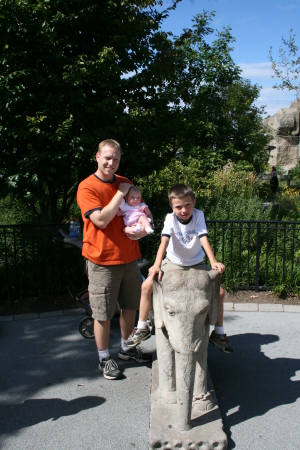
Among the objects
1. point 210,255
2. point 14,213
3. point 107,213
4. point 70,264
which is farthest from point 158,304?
point 14,213

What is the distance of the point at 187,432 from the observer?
2.88 metres

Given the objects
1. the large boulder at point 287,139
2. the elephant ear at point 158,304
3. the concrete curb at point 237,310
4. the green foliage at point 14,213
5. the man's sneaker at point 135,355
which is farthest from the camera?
the large boulder at point 287,139

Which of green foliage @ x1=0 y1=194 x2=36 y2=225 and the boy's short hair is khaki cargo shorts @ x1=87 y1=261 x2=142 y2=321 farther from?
green foliage @ x1=0 y1=194 x2=36 y2=225

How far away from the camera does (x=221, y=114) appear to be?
15.5 m

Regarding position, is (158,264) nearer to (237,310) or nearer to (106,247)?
(106,247)

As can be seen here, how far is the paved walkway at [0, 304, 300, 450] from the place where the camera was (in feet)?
9.95

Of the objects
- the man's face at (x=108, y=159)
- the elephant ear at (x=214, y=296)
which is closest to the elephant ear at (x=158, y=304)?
the elephant ear at (x=214, y=296)

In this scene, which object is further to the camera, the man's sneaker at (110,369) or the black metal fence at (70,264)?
the black metal fence at (70,264)

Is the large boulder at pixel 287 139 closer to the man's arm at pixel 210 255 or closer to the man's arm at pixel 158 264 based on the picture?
the man's arm at pixel 210 255

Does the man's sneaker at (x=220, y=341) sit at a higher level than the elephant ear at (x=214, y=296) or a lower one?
lower

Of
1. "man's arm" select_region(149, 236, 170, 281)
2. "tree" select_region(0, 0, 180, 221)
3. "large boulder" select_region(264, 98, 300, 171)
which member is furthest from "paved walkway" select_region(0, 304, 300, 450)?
"large boulder" select_region(264, 98, 300, 171)

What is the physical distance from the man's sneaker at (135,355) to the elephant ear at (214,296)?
1371 mm

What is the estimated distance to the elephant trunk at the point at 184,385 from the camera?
2754 mm

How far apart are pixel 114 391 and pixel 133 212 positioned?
1545mm
